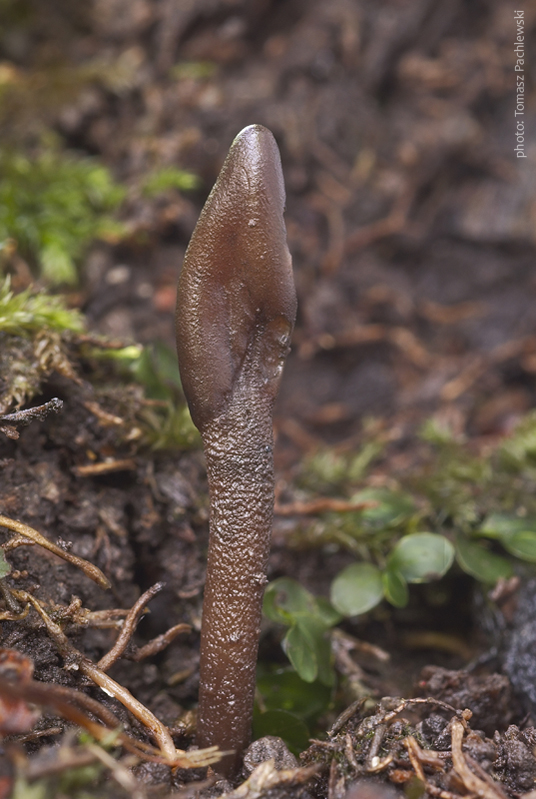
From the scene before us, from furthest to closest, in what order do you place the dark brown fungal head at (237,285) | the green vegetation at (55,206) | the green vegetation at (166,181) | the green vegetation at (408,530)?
the green vegetation at (166,181) → the green vegetation at (55,206) → the green vegetation at (408,530) → the dark brown fungal head at (237,285)

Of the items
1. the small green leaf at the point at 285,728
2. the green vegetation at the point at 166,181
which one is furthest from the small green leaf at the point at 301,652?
the green vegetation at the point at 166,181

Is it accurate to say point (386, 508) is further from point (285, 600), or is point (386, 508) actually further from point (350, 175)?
point (350, 175)

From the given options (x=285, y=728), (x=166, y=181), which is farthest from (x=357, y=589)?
(x=166, y=181)

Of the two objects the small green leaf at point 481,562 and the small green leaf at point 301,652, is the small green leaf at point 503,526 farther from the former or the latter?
the small green leaf at point 301,652

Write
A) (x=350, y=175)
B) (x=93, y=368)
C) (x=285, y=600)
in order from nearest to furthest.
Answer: (x=285, y=600)
(x=93, y=368)
(x=350, y=175)

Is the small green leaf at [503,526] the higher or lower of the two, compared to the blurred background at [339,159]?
lower

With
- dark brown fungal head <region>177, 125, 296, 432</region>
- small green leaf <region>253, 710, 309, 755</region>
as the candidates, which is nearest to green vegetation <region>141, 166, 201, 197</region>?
dark brown fungal head <region>177, 125, 296, 432</region>

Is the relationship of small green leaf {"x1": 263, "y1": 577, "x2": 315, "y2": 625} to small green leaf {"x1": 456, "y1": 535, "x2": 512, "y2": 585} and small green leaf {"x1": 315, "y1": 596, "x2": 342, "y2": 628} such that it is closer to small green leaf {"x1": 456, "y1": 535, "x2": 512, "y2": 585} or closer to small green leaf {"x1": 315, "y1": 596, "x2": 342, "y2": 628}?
small green leaf {"x1": 315, "y1": 596, "x2": 342, "y2": 628}
